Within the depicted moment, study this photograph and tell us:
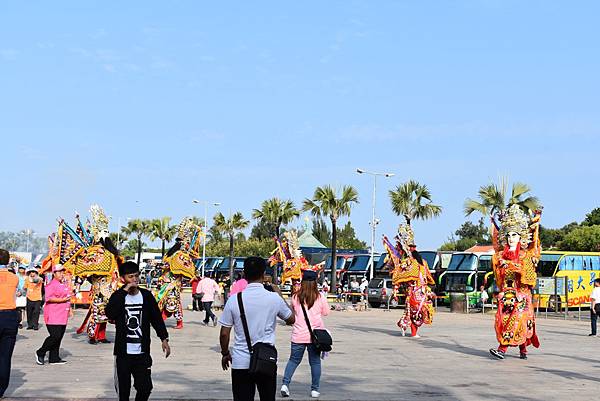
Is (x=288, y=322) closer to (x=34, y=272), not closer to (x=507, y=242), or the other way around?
(x=507, y=242)

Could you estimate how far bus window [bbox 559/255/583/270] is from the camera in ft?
128

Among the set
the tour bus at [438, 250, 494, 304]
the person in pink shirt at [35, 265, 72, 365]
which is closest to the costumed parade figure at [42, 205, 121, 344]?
the person in pink shirt at [35, 265, 72, 365]

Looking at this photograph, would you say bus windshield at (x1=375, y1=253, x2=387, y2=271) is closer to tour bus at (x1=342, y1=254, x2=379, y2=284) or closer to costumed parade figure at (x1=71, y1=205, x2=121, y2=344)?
tour bus at (x1=342, y1=254, x2=379, y2=284)

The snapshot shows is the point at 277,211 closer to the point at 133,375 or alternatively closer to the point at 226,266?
the point at 226,266

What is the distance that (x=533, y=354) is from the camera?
17156mm

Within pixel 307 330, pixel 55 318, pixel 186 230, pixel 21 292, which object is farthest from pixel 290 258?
pixel 307 330

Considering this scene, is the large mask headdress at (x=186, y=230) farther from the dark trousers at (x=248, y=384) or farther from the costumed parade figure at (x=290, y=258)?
the dark trousers at (x=248, y=384)

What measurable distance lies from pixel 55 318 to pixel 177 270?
8.99 meters

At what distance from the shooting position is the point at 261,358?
6.86 m

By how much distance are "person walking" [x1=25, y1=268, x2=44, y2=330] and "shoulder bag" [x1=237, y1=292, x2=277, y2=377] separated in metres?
15.5

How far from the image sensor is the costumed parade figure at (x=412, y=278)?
20.2 m

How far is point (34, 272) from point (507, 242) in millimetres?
11783

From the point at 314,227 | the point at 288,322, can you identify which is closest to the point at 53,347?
the point at 288,322

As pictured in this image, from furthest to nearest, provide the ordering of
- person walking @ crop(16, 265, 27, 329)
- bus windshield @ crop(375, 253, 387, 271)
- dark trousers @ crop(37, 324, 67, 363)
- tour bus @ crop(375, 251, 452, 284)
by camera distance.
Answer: bus windshield @ crop(375, 253, 387, 271) → tour bus @ crop(375, 251, 452, 284) → person walking @ crop(16, 265, 27, 329) → dark trousers @ crop(37, 324, 67, 363)
